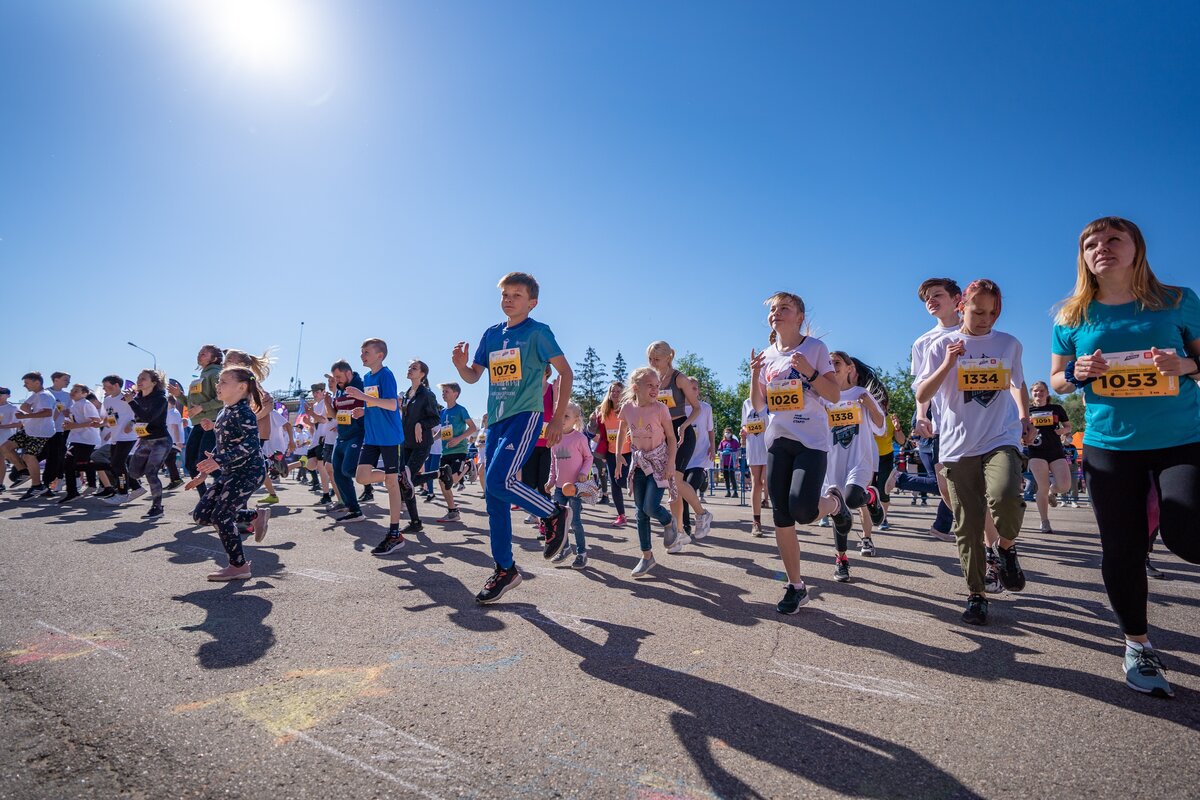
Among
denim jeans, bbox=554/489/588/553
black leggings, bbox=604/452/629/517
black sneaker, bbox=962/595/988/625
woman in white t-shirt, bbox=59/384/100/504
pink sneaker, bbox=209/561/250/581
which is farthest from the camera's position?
woman in white t-shirt, bbox=59/384/100/504

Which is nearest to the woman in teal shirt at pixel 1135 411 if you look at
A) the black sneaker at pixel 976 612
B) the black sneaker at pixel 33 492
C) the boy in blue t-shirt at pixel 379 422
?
the black sneaker at pixel 976 612

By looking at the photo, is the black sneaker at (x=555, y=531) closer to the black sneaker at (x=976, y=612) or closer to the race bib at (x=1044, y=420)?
the black sneaker at (x=976, y=612)

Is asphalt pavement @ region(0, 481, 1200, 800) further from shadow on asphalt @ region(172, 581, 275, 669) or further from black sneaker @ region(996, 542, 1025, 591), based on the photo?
black sneaker @ region(996, 542, 1025, 591)

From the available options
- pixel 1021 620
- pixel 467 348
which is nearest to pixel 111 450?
pixel 467 348

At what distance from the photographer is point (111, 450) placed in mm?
10414

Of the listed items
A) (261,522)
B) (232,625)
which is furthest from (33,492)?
(232,625)

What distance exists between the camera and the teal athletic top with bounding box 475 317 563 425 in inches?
169

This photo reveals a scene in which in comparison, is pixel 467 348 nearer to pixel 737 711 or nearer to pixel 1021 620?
pixel 737 711

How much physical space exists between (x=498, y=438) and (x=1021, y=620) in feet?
11.7

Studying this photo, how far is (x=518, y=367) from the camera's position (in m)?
4.29

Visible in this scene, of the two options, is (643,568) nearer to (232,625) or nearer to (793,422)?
(793,422)

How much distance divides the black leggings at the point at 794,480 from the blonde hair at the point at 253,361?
501 cm

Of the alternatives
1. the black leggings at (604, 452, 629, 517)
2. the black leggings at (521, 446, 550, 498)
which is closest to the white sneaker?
the black leggings at (604, 452, 629, 517)

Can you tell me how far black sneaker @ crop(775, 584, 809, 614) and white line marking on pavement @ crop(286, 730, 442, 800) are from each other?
2714 mm
